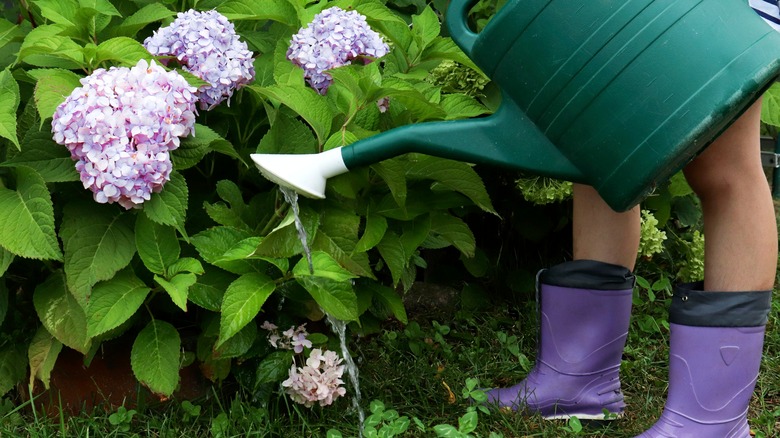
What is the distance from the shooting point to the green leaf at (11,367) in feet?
5.49

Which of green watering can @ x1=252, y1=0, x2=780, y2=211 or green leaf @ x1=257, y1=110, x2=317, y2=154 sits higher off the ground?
green watering can @ x1=252, y1=0, x2=780, y2=211

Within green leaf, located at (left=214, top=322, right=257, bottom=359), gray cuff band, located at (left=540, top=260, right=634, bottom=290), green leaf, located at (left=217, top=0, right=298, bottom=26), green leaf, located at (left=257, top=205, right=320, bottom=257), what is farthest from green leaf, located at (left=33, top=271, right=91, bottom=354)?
gray cuff band, located at (left=540, top=260, right=634, bottom=290)

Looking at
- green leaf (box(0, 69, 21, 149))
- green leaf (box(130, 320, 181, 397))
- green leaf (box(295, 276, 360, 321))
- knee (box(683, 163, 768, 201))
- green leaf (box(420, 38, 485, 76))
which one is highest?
knee (box(683, 163, 768, 201))

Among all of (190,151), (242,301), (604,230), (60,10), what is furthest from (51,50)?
(604,230)

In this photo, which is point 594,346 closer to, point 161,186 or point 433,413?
point 433,413

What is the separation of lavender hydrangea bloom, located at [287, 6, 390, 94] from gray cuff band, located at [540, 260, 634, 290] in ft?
1.86

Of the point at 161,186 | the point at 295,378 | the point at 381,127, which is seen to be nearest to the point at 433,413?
the point at 295,378

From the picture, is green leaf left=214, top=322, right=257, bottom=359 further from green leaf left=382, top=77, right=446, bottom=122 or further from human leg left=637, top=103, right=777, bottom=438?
human leg left=637, top=103, right=777, bottom=438

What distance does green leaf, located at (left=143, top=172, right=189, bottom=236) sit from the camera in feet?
4.79

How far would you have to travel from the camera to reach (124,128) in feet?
4.56

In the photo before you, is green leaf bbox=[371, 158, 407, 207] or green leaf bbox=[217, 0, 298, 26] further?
green leaf bbox=[217, 0, 298, 26]

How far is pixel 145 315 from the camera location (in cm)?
172

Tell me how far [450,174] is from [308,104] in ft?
0.97

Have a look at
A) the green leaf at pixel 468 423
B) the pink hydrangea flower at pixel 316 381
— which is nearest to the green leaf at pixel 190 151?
the pink hydrangea flower at pixel 316 381
